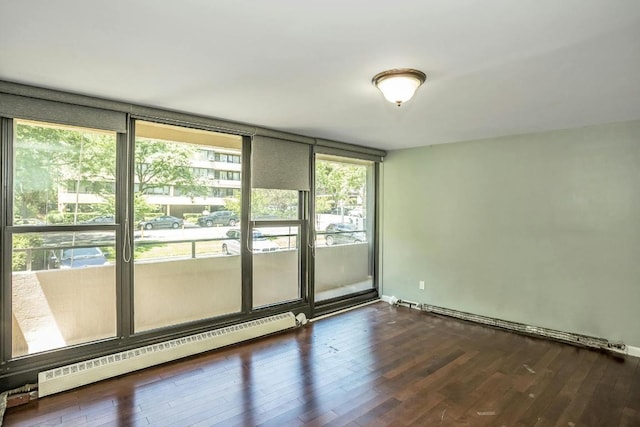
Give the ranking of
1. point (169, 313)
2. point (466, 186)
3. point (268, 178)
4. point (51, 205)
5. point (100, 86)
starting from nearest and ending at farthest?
point (100, 86), point (51, 205), point (169, 313), point (268, 178), point (466, 186)

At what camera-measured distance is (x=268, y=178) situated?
13.6 feet

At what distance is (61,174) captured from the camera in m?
2.94

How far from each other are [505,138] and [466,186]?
2.48ft

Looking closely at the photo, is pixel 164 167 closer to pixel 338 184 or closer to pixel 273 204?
pixel 273 204

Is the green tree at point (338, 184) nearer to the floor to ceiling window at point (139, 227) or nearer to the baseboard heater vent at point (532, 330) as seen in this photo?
the floor to ceiling window at point (139, 227)

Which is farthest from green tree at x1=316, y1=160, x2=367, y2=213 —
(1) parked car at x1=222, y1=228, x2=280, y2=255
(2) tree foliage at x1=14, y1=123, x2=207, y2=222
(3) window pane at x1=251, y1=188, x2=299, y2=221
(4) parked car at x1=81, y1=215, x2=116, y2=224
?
(4) parked car at x1=81, y1=215, x2=116, y2=224

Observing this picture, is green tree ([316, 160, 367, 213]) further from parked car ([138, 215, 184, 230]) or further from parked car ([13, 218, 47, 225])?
parked car ([13, 218, 47, 225])

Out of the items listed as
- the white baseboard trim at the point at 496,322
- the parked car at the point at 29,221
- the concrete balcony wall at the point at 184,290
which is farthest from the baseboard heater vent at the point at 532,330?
the parked car at the point at 29,221

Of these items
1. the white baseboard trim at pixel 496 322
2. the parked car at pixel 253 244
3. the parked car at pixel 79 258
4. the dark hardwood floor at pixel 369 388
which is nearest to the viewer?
the dark hardwood floor at pixel 369 388

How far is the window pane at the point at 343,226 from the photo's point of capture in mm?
4954

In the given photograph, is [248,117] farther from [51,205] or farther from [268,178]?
[51,205]

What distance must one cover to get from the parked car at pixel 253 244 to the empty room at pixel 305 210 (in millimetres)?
33

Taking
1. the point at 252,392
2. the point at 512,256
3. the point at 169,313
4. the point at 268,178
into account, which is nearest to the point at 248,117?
the point at 268,178

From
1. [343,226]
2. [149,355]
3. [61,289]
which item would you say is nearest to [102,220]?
[61,289]
